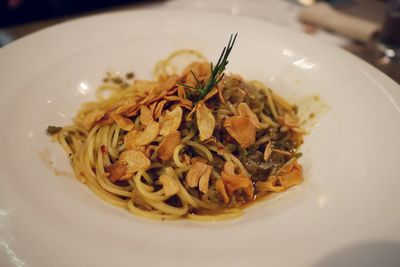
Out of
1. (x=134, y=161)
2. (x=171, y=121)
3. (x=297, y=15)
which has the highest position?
(x=297, y=15)

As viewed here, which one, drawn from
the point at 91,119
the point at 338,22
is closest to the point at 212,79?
the point at 91,119

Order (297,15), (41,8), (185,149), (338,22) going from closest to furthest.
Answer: (185,149)
(338,22)
(297,15)
(41,8)

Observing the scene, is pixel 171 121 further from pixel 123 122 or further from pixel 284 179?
pixel 284 179

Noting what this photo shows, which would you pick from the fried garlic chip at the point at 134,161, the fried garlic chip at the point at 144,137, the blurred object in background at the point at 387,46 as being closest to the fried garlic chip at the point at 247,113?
the fried garlic chip at the point at 144,137

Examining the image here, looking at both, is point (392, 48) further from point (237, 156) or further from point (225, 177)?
point (225, 177)

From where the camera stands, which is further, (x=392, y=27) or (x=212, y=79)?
(x=392, y=27)

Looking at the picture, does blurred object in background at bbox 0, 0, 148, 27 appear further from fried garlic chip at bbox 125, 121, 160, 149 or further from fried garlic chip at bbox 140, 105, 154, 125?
fried garlic chip at bbox 125, 121, 160, 149

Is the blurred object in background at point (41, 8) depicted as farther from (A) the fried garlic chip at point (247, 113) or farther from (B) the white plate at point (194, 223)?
(A) the fried garlic chip at point (247, 113)
